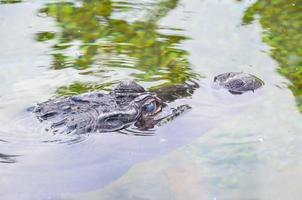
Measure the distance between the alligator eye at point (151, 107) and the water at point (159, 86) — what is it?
0.61 ft

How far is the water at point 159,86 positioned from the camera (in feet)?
16.2

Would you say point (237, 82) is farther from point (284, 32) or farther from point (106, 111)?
point (284, 32)

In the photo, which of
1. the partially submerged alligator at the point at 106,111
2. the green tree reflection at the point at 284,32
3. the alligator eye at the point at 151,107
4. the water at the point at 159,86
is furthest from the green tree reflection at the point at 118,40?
the green tree reflection at the point at 284,32

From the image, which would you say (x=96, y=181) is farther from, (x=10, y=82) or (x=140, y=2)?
(x=140, y=2)

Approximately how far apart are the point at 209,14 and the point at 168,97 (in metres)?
2.67

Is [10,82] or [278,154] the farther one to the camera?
[10,82]

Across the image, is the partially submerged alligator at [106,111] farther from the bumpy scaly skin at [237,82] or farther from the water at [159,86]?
the bumpy scaly skin at [237,82]

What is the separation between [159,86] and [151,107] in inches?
28.4

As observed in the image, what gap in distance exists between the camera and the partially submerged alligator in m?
5.20

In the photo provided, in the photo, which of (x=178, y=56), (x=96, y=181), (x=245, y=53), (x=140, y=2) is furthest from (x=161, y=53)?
(x=96, y=181)

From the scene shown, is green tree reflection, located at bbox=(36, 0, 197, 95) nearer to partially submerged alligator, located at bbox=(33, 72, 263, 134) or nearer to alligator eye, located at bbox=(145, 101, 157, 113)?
partially submerged alligator, located at bbox=(33, 72, 263, 134)

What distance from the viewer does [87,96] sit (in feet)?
17.7

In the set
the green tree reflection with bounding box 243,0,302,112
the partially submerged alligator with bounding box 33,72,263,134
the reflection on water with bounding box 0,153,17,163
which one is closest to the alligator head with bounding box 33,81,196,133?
the partially submerged alligator with bounding box 33,72,263,134

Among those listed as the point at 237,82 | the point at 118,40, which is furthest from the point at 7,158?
the point at 118,40
